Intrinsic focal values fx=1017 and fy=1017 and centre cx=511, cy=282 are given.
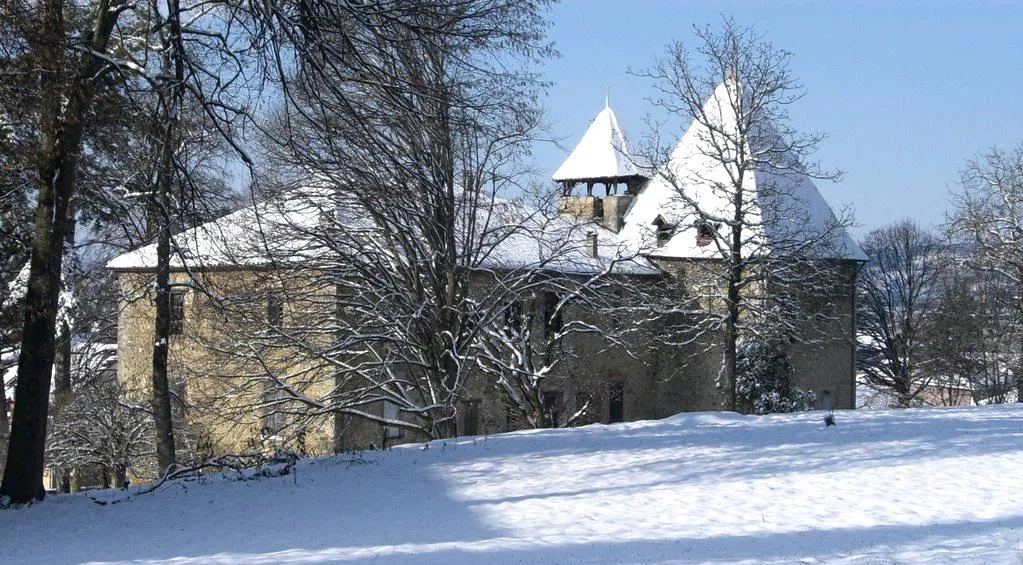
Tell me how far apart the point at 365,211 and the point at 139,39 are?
763cm

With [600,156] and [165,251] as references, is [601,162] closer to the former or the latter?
[600,156]

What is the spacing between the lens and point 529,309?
31344 millimetres

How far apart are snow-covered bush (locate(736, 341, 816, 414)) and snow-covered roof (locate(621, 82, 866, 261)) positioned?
11.4ft

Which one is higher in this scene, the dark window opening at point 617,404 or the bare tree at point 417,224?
the bare tree at point 417,224

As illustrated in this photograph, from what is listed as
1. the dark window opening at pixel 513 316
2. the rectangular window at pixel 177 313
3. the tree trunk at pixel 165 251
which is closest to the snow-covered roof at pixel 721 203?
the dark window opening at pixel 513 316

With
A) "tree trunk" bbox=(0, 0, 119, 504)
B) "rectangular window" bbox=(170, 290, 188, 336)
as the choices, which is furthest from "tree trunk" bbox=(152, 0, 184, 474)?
"rectangular window" bbox=(170, 290, 188, 336)

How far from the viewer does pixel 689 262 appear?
33.3m

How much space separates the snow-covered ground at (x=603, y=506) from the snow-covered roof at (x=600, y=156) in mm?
24930

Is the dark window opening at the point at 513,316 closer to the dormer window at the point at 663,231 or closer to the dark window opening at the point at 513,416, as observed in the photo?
the dark window opening at the point at 513,416

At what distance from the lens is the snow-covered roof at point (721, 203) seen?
26859 mm

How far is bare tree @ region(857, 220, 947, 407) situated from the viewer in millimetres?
49469

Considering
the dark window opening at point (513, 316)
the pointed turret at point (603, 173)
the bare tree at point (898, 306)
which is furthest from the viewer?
the bare tree at point (898, 306)

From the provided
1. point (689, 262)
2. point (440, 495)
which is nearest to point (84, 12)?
point (440, 495)

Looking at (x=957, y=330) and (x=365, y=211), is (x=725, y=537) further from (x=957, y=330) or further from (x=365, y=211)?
(x=957, y=330)
